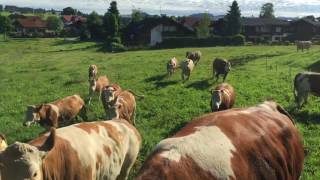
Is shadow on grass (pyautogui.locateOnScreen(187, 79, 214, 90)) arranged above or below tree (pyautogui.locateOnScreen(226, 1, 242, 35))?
below

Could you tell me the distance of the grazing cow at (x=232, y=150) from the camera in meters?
3.73

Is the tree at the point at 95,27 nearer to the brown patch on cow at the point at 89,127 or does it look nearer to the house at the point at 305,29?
the house at the point at 305,29

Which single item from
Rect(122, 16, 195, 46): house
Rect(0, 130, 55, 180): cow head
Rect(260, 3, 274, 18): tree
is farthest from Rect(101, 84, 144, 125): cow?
Rect(260, 3, 274, 18): tree

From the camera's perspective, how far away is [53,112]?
17359 mm

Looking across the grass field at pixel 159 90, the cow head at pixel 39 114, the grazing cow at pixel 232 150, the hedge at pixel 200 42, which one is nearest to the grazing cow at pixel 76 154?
the grass field at pixel 159 90

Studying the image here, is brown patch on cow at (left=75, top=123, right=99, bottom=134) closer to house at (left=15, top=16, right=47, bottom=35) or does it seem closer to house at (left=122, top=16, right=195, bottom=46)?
house at (left=122, top=16, right=195, bottom=46)

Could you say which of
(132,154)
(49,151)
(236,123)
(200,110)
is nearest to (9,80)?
(200,110)

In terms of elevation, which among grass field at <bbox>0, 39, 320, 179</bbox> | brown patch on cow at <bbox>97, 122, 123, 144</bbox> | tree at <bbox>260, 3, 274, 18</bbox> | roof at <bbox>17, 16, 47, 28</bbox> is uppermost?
tree at <bbox>260, 3, 274, 18</bbox>

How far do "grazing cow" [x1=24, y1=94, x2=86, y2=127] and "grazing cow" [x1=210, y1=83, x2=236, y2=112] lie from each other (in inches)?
209

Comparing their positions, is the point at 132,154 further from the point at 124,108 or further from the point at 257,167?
the point at 124,108

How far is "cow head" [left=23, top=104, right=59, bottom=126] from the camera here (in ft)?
55.1

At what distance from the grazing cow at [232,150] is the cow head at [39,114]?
1285 centimetres

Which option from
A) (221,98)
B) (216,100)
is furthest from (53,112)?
(221,98)

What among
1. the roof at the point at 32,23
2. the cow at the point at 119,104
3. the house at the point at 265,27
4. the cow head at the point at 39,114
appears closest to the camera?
the cow at the point at 119,104
